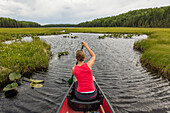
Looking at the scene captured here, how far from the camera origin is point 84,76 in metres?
3.12

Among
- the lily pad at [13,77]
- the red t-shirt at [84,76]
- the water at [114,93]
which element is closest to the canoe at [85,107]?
the red t-shirt at [84,76]

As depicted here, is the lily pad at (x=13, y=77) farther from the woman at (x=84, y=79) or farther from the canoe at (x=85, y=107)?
the woman at (x=84, y=79)

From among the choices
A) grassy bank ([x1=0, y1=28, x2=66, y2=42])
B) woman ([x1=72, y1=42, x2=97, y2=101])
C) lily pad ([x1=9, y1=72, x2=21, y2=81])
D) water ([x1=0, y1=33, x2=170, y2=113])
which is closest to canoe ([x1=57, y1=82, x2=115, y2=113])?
woman ([x1=72, y1=42, x2=97, y2=101])

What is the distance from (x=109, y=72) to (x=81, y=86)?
6508 millimetres

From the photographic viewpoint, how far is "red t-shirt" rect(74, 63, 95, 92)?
121 inches

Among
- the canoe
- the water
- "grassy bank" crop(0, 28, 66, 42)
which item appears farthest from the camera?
"grassy bank" crop(0, 28, 66, 42)

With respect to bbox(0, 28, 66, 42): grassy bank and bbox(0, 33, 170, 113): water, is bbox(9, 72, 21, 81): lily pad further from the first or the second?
bbox(0, 28, 66, 42): grassy bank

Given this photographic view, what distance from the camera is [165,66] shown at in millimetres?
8547

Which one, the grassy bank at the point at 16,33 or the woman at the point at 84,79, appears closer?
the woman at the point at 84,79

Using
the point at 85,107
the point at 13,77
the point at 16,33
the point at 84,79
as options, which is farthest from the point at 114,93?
the point at 16,33

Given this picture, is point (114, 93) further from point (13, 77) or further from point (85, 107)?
point (13, 77)

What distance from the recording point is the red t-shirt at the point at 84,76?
10.1 ft

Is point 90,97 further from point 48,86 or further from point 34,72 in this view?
point 34,72

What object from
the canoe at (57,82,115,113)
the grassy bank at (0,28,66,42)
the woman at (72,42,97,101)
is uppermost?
the grassy bank at (0,28,66,42)
